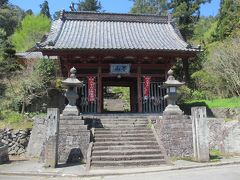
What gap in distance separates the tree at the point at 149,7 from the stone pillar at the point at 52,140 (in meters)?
43.0

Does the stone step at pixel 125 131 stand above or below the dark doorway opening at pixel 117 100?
below

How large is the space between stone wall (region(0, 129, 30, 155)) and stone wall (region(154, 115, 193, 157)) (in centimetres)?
709

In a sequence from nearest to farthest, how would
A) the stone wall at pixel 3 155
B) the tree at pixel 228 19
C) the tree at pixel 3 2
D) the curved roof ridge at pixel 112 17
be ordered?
the stone wall at pixel 3 155
the curved roof ridge at pixel 112 17
the tree at pixel 228 19
the tree at pixel 3 2

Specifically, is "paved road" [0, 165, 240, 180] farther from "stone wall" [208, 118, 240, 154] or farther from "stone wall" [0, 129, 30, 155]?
"stone wall" [0, 129, 30, 155]

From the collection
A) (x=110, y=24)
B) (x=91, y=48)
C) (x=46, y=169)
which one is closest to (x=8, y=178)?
(x=46, y=169)

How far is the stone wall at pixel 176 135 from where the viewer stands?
13398mm

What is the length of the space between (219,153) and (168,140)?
2.59 metres

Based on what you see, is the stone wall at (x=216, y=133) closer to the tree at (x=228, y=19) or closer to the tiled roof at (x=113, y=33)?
the tiled roof at (x=113, y=33)

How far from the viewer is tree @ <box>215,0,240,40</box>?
28047 millimetres

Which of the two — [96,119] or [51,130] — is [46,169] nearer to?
[51,130]

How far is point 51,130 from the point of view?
38.7ft

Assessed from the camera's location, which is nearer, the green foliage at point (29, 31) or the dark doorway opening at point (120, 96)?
the dark doorway opening at point (120, 96)

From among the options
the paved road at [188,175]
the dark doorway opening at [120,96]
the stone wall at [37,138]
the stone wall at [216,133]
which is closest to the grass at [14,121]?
the stone wall at [37,138]

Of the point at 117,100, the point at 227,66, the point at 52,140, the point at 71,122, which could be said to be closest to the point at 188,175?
the point at 52,140
